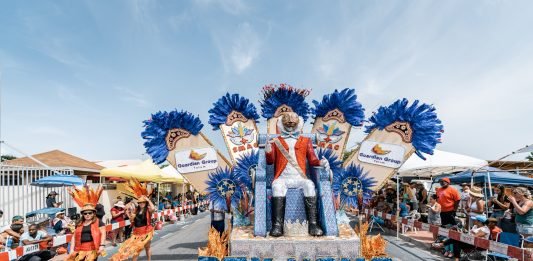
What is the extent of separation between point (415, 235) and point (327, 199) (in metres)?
6.04

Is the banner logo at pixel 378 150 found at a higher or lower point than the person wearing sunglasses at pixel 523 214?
higher

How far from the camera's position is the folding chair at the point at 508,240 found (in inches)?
239

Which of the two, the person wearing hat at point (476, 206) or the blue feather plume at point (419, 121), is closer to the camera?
the blue feather plume at point (419, 121)

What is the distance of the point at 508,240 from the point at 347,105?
3633 mm

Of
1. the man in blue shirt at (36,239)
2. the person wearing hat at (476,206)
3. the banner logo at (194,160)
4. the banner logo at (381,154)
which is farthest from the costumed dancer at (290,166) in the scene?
the person wearing hat at (476,206)

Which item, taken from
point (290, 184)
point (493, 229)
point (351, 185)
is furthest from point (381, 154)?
point (290, 184)

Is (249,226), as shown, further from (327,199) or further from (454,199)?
(454,199)

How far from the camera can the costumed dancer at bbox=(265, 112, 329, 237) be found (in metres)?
5.02

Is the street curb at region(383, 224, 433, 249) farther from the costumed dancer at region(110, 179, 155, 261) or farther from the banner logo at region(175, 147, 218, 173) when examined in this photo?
the costumed dancer at region(110, 179, 155, 261)

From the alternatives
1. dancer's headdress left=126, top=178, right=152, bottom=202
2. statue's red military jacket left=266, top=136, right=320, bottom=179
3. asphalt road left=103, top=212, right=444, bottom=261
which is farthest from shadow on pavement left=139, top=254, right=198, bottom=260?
statue's red military jacket left=266, top=136, right=320, bottom=179

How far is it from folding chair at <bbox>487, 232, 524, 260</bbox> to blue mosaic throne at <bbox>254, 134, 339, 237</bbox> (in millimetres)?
3055

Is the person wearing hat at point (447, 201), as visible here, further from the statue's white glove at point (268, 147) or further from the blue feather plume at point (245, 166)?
the statue's white glove at point (268, 147)

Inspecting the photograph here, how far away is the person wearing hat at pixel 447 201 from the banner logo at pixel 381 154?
1.37 meters

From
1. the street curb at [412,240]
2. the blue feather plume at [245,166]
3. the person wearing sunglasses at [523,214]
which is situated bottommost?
the street curb at [412,240]
